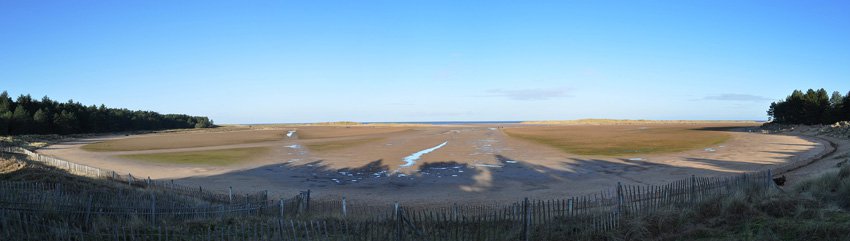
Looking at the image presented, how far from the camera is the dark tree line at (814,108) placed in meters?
60.9

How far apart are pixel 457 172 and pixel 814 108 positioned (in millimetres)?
67786

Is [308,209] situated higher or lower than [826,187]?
lower

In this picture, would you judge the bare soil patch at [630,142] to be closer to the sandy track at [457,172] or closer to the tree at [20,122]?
the sandy track at [457,172]

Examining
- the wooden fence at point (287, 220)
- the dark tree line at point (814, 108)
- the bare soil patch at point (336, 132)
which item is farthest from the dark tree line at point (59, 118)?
the dark tree line at point (814, 108)

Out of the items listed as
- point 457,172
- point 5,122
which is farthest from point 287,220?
point 5,122

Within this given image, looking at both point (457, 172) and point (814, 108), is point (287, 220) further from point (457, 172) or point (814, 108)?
point (814, 108)

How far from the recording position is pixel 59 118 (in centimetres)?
7694

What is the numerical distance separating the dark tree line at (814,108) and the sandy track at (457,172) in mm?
36795

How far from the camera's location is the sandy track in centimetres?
2053

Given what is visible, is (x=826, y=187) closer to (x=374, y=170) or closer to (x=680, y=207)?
(x=680, y=207)

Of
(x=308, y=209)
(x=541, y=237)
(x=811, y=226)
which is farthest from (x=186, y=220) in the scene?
(x=811, y=226)

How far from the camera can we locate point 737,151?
33.8m

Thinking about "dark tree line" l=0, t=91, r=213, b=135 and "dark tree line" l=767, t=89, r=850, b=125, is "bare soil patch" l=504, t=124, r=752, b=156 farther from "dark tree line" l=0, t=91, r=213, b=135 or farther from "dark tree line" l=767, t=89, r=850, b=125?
"dark tree line" l=0, t=91, r=213, b=135

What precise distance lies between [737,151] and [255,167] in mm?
34955
